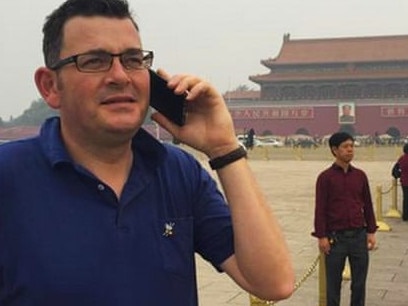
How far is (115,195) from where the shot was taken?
136cm

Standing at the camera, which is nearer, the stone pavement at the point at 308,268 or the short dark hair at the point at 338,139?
the short dark hair at the point at 338,139

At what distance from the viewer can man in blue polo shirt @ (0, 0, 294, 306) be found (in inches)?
50.6

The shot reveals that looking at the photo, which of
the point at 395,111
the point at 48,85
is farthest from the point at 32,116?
the point at 48,85

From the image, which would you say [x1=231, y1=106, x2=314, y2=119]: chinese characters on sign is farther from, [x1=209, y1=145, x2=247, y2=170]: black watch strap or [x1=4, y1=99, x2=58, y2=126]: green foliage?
[x1=209, y1=145, x2=247, y2=170]: black watch strap

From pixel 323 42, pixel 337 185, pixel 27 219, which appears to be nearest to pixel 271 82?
pixel 323 42

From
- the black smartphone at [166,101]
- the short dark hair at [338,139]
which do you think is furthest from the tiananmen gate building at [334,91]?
the black smartphone at [166,101]

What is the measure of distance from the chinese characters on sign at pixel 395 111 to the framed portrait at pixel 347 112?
223cm

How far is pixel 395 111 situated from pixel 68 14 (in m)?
51.4

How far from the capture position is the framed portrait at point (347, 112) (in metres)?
50.9

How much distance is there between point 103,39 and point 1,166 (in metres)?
0.33

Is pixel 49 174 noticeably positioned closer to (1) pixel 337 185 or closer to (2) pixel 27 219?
(2) pixel 27 219

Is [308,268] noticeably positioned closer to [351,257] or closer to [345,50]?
[351,257]

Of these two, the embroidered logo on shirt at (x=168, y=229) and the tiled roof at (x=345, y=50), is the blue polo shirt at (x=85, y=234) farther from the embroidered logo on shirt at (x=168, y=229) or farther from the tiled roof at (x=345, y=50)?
the tiled roof at (x=345, y=50)

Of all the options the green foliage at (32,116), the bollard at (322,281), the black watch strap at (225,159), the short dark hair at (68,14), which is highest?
the short dark hair at (68,14)
